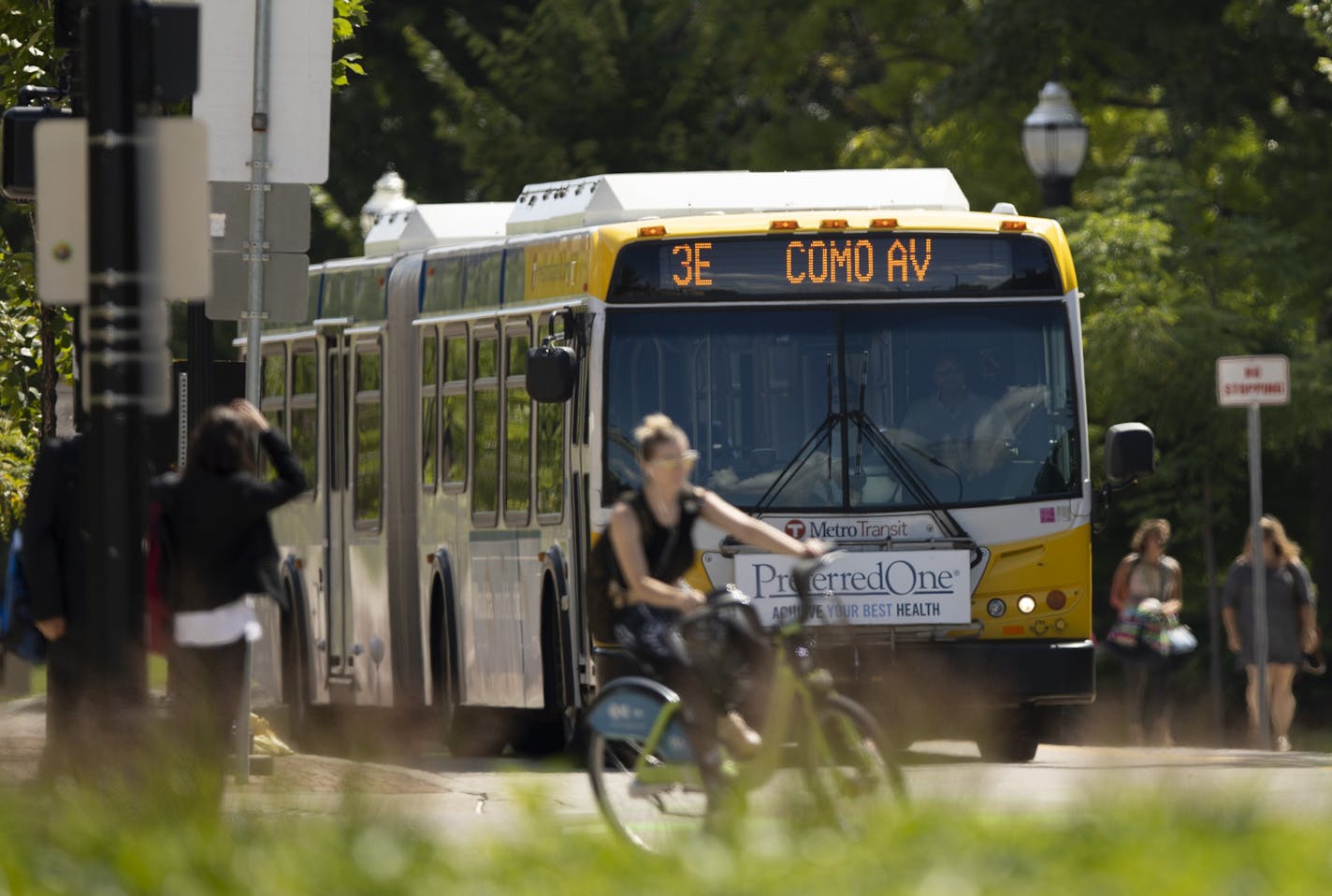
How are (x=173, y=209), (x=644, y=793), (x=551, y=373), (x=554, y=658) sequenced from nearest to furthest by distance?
(x=173, y=209) < (x=644, y=793) < (x=551, y=373) < (x=554, y=658)

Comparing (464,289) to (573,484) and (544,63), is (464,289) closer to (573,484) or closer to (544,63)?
(573,484)

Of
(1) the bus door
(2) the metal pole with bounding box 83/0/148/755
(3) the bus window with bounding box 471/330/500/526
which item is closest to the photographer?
(2) the metal pole with bounding box 83/0/148/755

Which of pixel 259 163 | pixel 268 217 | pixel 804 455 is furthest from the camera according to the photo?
pixel 804 455

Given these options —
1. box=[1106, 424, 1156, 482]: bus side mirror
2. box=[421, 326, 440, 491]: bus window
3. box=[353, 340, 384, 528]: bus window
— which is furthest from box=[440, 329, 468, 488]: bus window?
box=[1106, 424, 1156, 482]: bus side mirror

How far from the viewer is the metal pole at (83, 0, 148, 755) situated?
1045 cm

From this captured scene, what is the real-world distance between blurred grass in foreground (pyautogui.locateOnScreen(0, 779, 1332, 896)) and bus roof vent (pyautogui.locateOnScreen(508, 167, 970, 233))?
9.01 meters

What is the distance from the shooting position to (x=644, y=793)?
10.8 m

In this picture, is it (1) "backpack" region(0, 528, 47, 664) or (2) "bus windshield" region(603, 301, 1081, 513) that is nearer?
(1) "backpack" region(0, 528, 47, 664)

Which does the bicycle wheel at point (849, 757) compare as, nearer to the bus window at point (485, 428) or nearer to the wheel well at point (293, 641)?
the bus window at point (485, 428)

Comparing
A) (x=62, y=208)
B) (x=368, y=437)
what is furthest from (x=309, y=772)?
(x=368, y=437)

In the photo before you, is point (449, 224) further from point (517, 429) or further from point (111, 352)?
point (111, 352)

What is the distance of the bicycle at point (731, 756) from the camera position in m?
10.2

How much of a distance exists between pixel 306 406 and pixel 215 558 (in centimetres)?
1115

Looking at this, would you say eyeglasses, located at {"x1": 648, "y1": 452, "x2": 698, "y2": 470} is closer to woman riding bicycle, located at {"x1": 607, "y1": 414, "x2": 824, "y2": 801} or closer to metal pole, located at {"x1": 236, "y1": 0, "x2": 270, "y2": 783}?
woman riding bicycle, located at {"x1": 607, "y1": 414, "x2": 824, "y2": 801}
